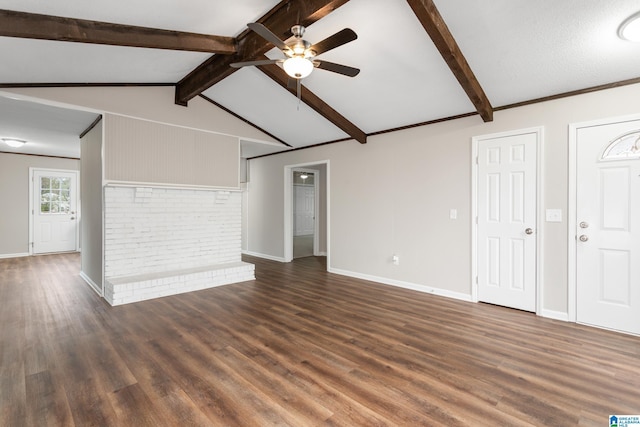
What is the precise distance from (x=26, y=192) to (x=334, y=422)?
9.29 meters

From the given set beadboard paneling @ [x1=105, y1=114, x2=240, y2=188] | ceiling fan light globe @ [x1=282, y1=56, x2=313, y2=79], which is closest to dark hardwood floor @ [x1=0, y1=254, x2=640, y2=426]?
beadboard paneling @ [x1=105, y1=114, x2=240, y2=188]

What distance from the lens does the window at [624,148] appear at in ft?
9.89

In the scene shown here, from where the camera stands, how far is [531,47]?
2.87 m

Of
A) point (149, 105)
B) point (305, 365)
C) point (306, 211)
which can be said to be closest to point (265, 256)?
point (149, 105)

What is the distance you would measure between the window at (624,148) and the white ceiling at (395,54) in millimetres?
579

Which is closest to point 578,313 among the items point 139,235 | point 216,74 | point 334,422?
point 334,422

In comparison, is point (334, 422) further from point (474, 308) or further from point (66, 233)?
point (66, 233)

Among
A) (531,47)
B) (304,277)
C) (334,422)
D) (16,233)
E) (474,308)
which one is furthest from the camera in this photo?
(16,233)

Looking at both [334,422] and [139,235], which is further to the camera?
[139,235]

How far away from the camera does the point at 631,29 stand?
2447 millimetres

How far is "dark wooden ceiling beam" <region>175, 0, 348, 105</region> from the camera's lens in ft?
8.52

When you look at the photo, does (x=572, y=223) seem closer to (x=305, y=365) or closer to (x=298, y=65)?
(x=305, y=365)

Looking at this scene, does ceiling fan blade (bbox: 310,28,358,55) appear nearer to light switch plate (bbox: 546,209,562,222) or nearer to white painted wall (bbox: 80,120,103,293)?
light switch plate (bbox: 546,209,562,222)

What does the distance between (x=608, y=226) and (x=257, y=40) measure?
13.6 ft
